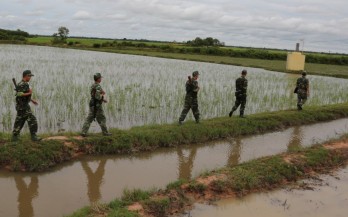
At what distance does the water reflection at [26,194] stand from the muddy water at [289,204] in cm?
236

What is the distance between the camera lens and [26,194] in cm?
593

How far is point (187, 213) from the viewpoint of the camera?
5.54 m

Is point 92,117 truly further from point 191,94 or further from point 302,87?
point 302,87

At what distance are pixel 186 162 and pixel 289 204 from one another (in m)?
2.49

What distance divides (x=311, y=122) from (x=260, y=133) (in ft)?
9.34

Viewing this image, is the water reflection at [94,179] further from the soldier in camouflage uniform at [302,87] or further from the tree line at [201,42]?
the tree line at [201,42]

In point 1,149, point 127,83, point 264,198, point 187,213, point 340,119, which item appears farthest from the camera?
point 127,83

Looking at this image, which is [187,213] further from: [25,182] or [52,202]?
[25,182]

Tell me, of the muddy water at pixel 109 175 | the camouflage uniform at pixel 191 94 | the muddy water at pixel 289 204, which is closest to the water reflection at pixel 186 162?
the muddy water at pixel 109 175

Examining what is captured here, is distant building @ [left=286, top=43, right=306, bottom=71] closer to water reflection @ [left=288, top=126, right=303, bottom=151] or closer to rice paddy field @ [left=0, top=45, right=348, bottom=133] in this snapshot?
rice paddy field @ [left=0, top=45, right=348, bottom=133]

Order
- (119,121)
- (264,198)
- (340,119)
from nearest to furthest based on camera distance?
(264,198), (119,121), (340,119)

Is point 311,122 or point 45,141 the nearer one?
point 45,141

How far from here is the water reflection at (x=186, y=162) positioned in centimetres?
722

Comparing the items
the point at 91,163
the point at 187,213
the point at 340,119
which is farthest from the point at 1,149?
the point at 340,119
